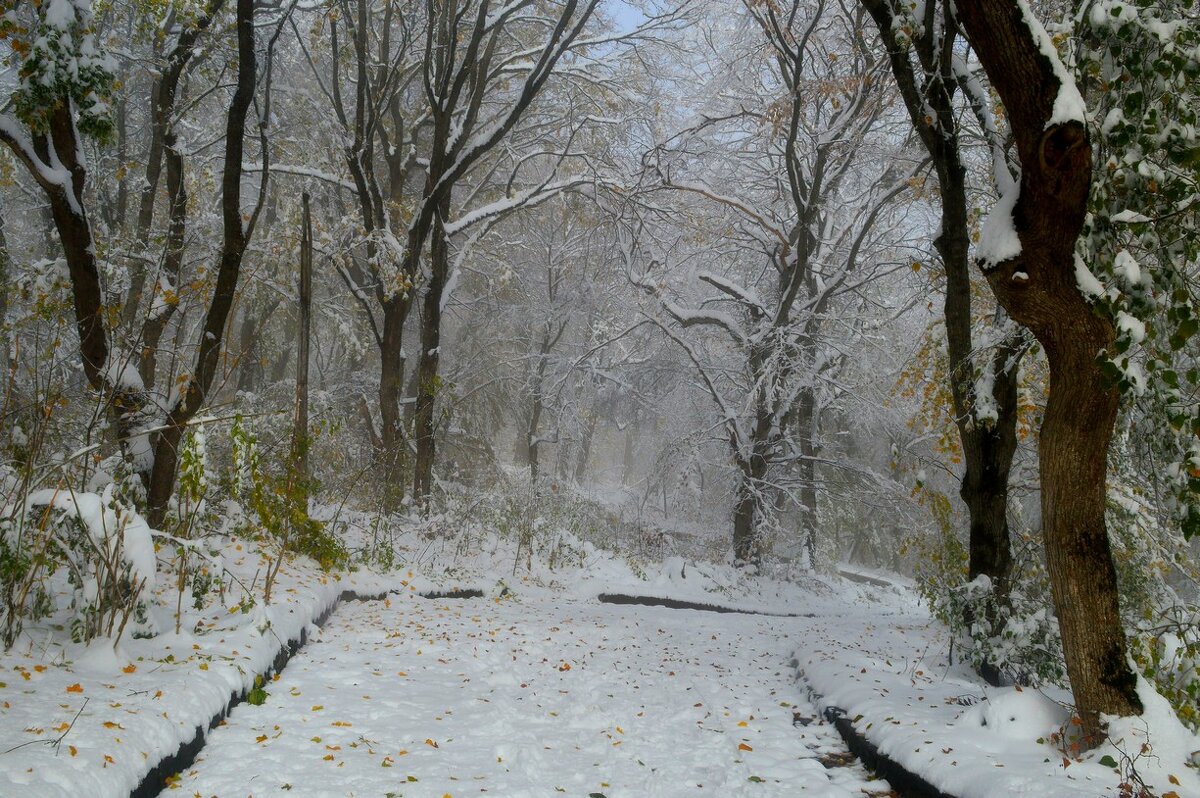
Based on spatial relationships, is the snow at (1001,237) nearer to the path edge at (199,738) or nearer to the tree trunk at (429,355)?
the path edge at (199,738)

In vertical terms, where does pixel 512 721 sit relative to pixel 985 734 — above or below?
below

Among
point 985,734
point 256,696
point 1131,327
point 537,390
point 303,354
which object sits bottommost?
point 256,696

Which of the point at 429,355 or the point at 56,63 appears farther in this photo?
the point at 429,355

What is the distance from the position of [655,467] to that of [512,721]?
37.8 ft

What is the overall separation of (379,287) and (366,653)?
827 cm

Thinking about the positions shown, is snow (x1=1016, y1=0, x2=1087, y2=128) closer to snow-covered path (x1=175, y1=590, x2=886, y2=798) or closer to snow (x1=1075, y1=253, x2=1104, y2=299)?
snow (x1=1075, y1=253, x2=1104, y2=299)

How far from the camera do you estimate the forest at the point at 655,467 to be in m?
3.27

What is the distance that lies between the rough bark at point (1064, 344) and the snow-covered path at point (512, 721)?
1288 mm

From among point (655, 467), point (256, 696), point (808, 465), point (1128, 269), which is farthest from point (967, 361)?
point (808, 465)

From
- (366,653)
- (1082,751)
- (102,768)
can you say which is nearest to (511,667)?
(366,653)

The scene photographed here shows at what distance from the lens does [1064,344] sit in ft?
11.4

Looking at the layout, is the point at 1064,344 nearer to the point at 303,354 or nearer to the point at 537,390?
the point at 303,354

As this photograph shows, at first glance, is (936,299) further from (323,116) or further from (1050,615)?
(323,116)

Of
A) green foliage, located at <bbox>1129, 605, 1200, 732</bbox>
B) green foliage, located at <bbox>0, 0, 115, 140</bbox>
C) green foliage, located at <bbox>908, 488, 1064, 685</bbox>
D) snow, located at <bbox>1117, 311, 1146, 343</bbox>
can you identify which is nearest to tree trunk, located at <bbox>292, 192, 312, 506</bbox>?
green foliage, located at <bbox>0, 0, 115, 140</bbox>
